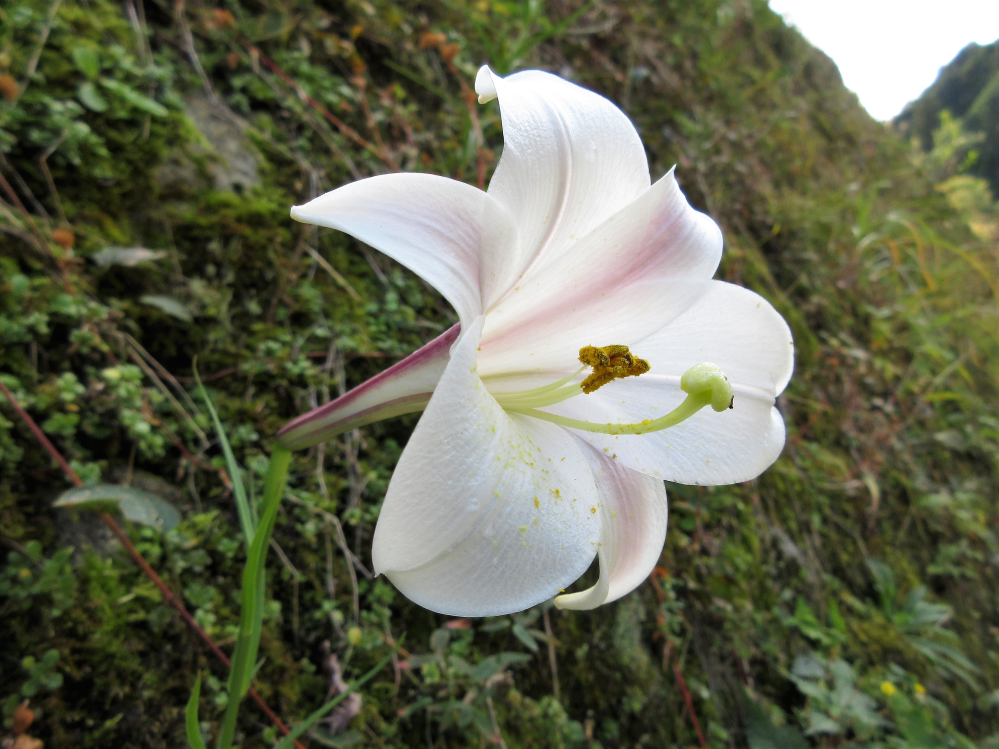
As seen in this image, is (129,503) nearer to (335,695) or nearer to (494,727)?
(335,695)

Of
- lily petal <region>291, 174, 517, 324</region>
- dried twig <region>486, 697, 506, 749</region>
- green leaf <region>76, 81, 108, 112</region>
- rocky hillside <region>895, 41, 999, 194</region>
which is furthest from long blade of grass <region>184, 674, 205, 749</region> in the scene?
rocky hillside <region>895, 41, 999, 194</region>

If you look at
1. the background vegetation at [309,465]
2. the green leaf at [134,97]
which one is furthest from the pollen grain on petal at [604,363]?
the green leaf at [134,97]

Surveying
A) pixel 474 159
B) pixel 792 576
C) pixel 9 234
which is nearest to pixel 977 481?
pixel 792 576

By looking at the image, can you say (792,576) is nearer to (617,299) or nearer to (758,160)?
(617,299)

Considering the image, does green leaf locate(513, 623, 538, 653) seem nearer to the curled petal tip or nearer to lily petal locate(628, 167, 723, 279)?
lily petal locate(628, 167, 723, 279)

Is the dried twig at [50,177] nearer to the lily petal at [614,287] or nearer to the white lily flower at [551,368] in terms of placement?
the white lily flower at [551,368]

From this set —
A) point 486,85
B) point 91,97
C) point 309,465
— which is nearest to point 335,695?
point 309,465
